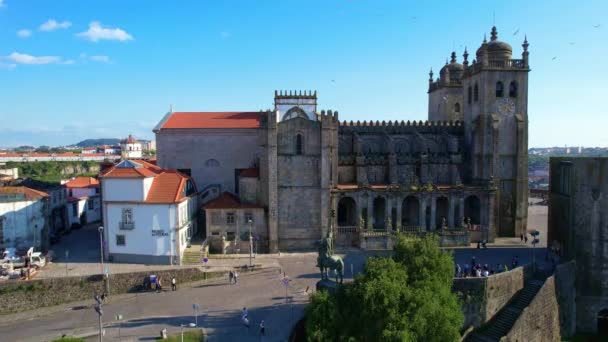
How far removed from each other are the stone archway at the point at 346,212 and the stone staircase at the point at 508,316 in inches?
747

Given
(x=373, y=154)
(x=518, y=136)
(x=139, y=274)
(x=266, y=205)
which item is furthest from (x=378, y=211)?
(x=139, y=274)

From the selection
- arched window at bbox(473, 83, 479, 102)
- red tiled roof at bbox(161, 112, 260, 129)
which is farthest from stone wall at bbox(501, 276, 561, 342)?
red tiled roof at bbox(161, 112, 260, 129)

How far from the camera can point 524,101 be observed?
47.3m

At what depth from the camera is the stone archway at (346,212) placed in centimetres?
4725

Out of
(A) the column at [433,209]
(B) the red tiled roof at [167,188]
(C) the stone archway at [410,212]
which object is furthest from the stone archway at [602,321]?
(B) the red tiled roof at [167,188]

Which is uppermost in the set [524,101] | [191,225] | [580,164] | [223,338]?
[524,101]

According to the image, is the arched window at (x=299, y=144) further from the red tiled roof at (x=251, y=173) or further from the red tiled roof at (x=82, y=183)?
the red tiled roof at (x=82, y=183)

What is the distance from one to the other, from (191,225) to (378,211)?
20.2 metres

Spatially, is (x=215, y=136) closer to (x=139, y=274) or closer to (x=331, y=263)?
(x=139, y=274)

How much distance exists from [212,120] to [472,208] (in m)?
31.6

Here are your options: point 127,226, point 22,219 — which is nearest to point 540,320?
point 127,226

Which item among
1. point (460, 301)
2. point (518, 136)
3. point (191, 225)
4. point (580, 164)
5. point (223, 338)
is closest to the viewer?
point (223, 338)

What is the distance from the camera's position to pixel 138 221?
1464 inches

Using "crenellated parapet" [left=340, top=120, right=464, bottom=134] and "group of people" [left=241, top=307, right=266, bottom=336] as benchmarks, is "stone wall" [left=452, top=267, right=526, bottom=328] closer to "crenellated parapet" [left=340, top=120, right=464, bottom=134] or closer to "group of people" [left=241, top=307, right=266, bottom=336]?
"group of people" [left=241, top=307, right=266, bottom=336]
